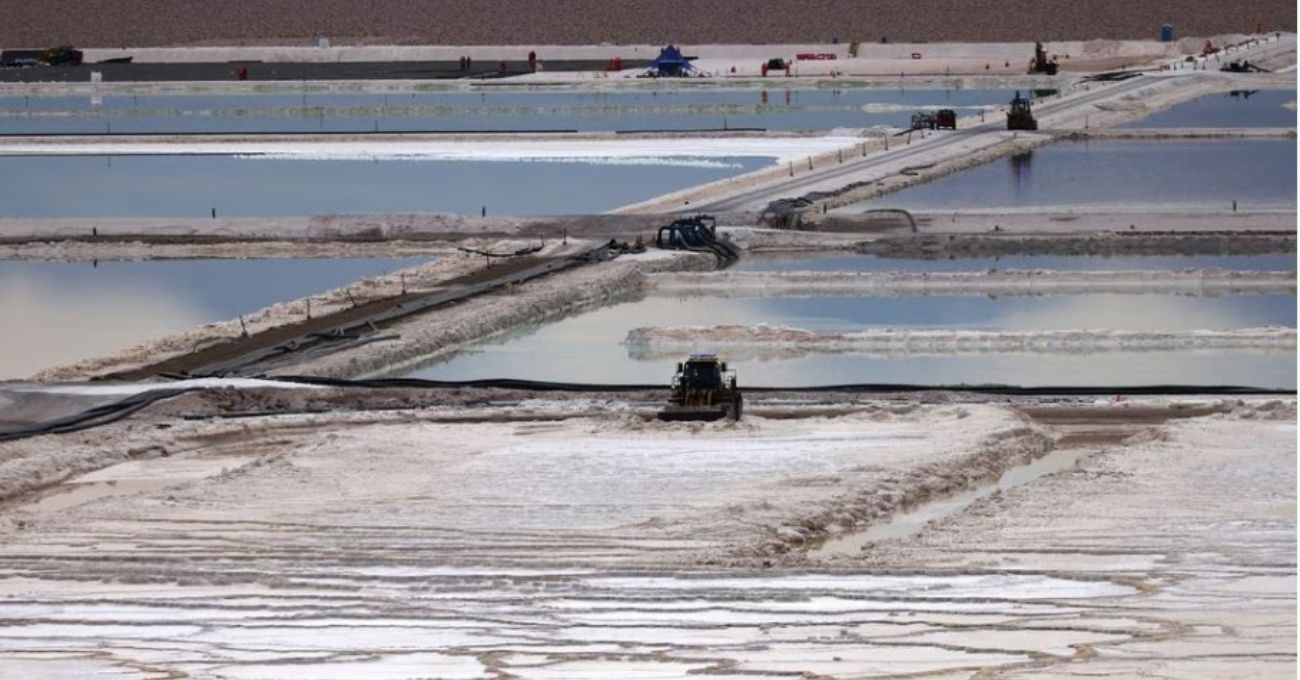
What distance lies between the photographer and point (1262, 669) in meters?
13.9

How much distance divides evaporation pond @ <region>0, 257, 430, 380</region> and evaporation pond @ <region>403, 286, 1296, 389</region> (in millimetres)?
4143

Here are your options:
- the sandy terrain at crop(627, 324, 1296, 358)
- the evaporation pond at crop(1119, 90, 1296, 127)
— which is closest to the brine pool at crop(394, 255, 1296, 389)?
Answer: the sandy terrain at crop(627, 324, 1296, 358)

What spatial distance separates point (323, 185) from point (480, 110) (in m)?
24.3

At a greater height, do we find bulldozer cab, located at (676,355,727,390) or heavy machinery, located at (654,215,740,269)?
heavy machinery, located at (654,215,740,269)

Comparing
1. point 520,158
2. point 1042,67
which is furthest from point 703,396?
point 1042,67

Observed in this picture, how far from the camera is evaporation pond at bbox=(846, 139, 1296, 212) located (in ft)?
143

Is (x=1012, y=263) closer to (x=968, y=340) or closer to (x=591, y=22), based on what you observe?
(x=968, y=340)

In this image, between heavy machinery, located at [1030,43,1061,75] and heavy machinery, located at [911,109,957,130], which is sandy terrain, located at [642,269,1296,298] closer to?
heavy machinery, located at [911,109,957,130]

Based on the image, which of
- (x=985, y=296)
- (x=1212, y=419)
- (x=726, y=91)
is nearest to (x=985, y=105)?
(x=726, y=91)

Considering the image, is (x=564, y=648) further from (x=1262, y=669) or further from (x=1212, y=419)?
(x=1212, y=419)

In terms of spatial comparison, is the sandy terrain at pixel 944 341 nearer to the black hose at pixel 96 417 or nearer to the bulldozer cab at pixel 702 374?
the bulldozer cab at pixel 702 374

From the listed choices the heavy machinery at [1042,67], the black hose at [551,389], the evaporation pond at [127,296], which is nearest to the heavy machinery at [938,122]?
the evaporation pond at [127,296]

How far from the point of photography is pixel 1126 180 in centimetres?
4809

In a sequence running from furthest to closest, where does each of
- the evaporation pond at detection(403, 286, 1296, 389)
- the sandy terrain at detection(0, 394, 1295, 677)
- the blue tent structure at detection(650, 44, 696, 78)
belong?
the blue tent structure at detection(650, 44, 696, 78)
the evaporation pond at detection(403, 286, 1296, 389)
the sandy terrain at detection(0, 394, 1295, 677)
